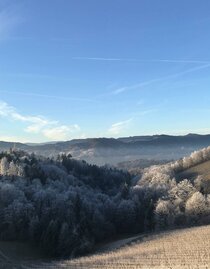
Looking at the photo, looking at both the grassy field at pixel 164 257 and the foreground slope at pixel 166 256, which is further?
the foreground slope at pixel 166 256

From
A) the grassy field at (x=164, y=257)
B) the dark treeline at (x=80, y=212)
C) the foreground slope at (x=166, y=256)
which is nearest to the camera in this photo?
the grassy field at (x=164, y=257)

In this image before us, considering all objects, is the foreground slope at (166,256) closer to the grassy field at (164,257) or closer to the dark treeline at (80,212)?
the grassy field at (164,257)

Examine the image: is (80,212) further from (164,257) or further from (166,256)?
(164,257)

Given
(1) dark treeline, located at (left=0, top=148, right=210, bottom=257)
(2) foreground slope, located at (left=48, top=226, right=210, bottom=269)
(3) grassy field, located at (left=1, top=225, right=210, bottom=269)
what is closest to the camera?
(3) grassy field, located at (left=1, top=225, right=210, bottom=269)

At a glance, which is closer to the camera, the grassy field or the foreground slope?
the grassy field

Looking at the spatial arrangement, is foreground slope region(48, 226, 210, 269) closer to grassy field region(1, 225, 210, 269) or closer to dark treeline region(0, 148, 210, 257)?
grassy field region(1, 225, 210, 269)

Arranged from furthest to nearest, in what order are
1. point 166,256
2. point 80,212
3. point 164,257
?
point 80,212
point 166,256
point 164,257

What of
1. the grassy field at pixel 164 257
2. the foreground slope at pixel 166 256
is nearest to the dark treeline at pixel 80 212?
the grassy field at pixel 164 257

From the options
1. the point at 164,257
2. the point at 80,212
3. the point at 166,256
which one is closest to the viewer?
the point at 164,257

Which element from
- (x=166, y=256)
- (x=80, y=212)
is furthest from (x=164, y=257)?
(x=80, y=212)

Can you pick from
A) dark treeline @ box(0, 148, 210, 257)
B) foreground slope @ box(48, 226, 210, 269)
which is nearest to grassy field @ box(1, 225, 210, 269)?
foreground slope @ box(48, 226, 210, 269)

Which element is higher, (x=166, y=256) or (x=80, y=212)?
(x=80, y=212)

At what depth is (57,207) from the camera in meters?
161

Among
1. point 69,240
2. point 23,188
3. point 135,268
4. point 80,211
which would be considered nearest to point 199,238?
point 135,268
